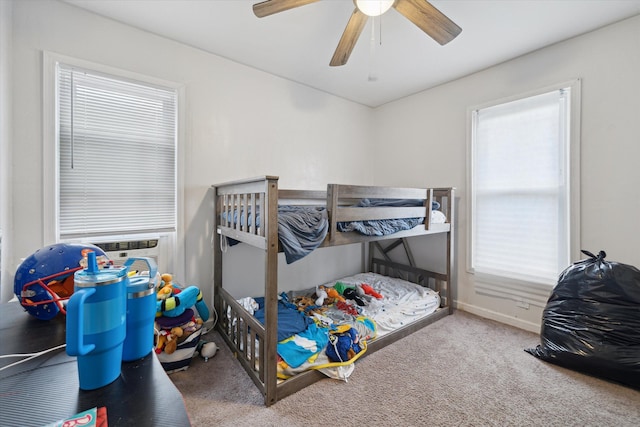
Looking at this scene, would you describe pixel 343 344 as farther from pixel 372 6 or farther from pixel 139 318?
pixel 372 6

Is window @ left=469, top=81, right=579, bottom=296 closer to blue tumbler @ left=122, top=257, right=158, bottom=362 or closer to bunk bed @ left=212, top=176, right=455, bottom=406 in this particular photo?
bunk bed @ left=212, top=176, right=455, bottom=406

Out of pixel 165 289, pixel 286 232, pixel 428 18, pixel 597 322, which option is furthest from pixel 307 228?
pixel 597 322

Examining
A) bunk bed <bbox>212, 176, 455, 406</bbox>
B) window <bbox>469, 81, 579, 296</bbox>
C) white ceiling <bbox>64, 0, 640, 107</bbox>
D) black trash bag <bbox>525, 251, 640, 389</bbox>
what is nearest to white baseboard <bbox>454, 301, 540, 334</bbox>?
bunk bed <bbox>212, 176, 455, 406</bbox>

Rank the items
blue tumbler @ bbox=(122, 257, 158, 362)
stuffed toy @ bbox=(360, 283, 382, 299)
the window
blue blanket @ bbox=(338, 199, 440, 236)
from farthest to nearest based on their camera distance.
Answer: stuffed toy @ bbox=(360, 283, 382, 299)
the window
blue blanket @ bbox=(338, 199, 440, 236)
blue tumbler @ bbox=(122, 257, 158, 362)

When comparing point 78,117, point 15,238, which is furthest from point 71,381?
point 78,117

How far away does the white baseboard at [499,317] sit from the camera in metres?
2.51

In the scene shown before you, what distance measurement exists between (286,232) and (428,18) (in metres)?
1.48

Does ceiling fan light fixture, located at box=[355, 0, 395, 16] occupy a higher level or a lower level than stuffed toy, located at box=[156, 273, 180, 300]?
higher

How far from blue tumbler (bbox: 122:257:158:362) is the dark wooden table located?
0.03 metres

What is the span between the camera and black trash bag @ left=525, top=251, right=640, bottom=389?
5.68 feet

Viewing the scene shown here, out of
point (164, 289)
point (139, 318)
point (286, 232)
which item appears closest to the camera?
point (139, 318)

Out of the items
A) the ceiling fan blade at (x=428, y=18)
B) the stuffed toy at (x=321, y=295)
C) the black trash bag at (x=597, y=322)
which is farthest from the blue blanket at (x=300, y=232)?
the black trash bag at (x=597, y=322)

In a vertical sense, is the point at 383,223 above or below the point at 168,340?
above

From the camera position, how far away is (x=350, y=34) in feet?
5.82
